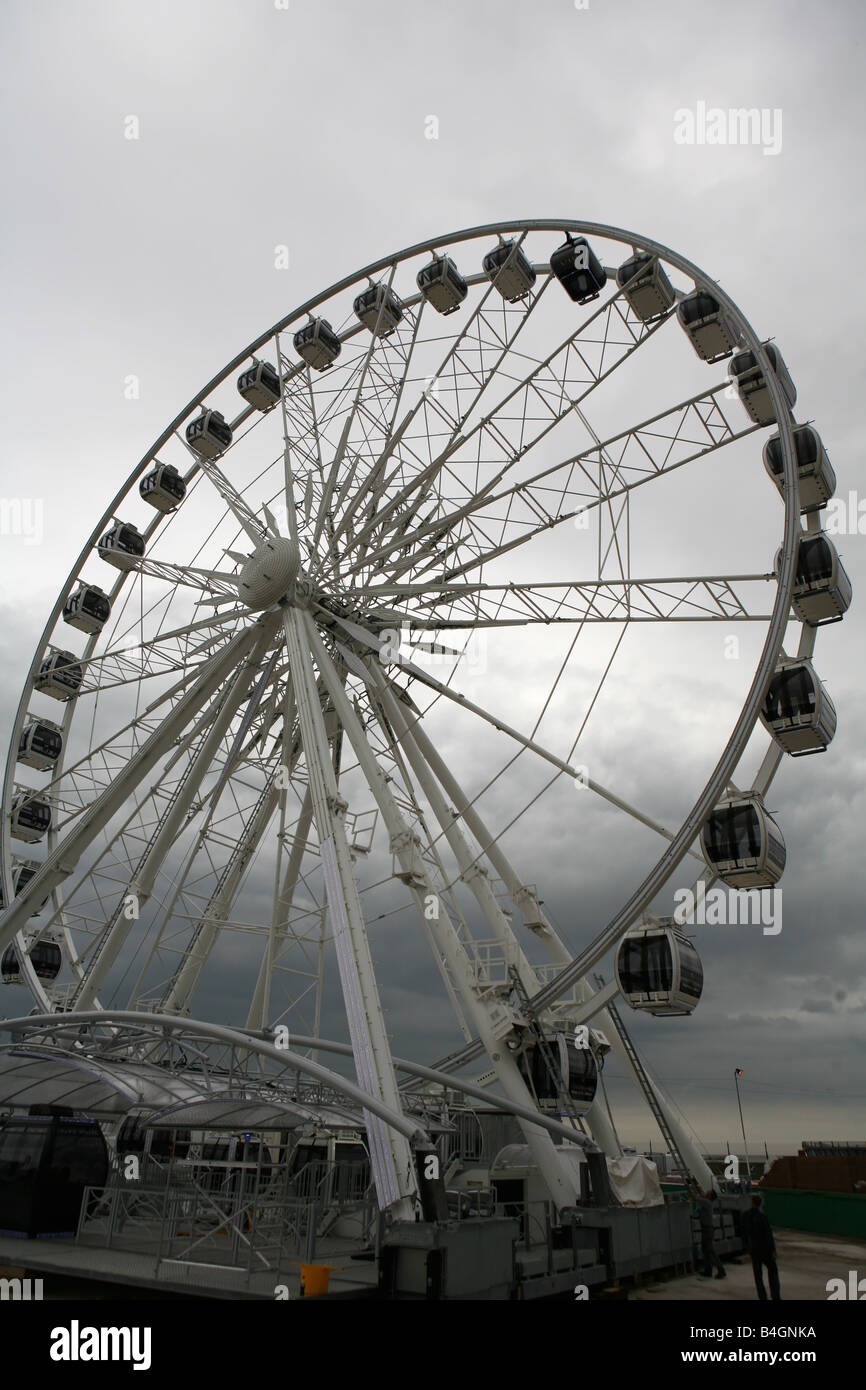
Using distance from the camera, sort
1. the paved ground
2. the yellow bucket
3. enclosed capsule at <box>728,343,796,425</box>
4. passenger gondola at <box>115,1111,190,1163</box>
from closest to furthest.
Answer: the yellow bucket → the paved ground → passenger gondola at <box>115,1111,190,1163</box> → enclosed capsule at <box>728,343,796,425</box>

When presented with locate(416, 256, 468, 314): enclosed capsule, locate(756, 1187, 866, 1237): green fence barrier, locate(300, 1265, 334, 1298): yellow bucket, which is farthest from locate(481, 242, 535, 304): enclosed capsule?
locate(756, 1187, 866, 1237): green fence barrier

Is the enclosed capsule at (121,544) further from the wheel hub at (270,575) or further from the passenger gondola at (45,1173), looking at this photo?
the passenger gondola at (45,1173)

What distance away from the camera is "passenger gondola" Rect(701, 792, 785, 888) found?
1592cm

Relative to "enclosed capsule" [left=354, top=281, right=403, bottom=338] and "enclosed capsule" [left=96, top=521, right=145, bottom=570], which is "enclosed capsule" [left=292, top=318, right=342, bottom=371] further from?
"enclosed capsule" [left=96, top=521, right=145, bottom=570]

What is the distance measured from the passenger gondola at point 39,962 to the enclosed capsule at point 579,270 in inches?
948

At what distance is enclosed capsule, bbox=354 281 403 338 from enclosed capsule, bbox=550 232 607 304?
5421 mm

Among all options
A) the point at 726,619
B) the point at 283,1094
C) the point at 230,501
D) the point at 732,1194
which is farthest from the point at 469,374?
the point at 732,1194

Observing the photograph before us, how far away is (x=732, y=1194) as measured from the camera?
19859 millimetres

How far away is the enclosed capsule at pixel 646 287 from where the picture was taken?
2223 centimetres

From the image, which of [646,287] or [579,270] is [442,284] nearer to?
[579,270]

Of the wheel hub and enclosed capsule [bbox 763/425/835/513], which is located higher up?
enclosed capsule [bbox 763/425/835/513]

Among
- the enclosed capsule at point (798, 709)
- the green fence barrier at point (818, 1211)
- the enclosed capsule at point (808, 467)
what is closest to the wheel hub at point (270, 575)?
the enclosed capsule at point (808, 467)
